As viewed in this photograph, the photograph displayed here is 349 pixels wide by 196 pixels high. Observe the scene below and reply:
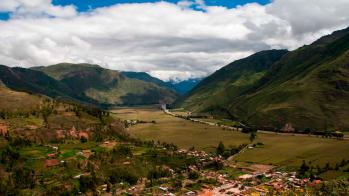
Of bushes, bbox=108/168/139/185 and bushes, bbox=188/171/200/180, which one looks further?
bushes, bbox=188/171/200/180

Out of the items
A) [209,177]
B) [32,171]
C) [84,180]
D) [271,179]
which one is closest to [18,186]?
[32,171]

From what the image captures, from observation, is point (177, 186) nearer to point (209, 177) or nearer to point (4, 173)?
point (209, 177)

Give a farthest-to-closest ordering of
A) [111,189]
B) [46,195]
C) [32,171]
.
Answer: [32,171] → [111,189] → [46,195]

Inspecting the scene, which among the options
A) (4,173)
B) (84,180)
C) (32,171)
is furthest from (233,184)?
(4,173)

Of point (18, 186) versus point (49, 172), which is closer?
point (18, 186)

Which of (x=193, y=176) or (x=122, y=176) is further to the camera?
(x=193, y=176)

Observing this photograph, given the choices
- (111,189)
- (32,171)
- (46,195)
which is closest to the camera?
(46,195)

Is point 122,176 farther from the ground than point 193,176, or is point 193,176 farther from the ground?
point 193,176

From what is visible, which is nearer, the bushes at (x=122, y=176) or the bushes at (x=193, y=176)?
the bushes at (x=122, y=176)

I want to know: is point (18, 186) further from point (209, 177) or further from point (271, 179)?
point (271, 179)
